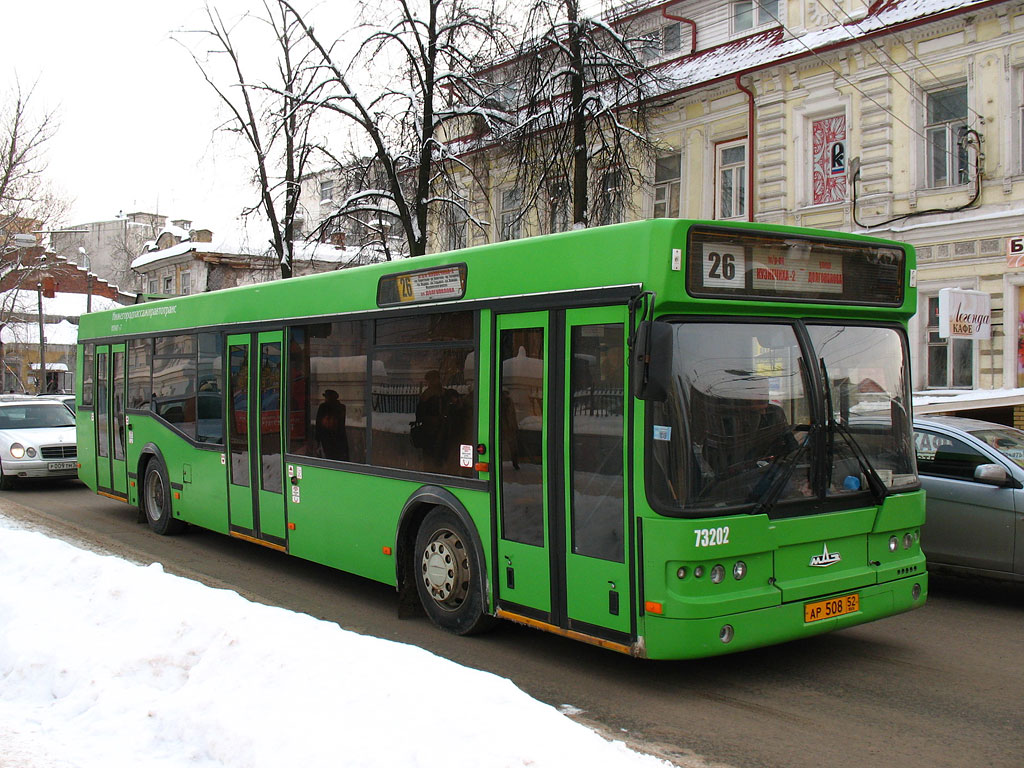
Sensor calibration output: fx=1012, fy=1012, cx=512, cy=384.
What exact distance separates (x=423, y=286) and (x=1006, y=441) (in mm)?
5358

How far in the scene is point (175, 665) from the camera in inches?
220

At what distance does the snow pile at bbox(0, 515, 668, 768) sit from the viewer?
426 cm

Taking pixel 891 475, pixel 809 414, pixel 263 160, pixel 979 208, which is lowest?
pixel 891 475

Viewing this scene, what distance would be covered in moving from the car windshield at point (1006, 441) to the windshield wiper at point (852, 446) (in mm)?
2668

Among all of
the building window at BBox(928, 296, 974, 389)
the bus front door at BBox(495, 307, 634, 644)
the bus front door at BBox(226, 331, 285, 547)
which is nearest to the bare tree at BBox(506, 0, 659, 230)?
the building window at BBox(928, 296, 974, 389)

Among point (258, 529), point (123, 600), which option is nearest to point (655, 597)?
point (123, 600)

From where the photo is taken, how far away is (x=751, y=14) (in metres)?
23.7

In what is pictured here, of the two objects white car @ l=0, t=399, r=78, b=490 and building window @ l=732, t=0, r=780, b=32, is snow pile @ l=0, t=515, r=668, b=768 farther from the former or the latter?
building window @ l=732, t=0, r=780, b=32

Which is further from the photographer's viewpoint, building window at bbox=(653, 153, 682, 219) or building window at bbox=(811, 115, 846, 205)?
building window at bbox=(653, 153, 682, 219)

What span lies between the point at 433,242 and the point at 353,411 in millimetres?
21265

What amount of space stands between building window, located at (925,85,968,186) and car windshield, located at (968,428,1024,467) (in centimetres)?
1086

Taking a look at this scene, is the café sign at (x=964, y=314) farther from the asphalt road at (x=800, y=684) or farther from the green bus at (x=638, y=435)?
the green bus at (x=638, y=435)

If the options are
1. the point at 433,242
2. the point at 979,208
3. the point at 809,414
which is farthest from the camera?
the point at 433,242

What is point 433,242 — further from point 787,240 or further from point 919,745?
point 919,745
